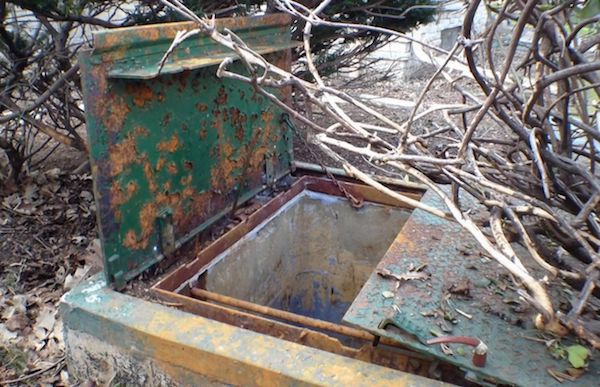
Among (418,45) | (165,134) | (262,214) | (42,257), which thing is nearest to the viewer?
(165,134)

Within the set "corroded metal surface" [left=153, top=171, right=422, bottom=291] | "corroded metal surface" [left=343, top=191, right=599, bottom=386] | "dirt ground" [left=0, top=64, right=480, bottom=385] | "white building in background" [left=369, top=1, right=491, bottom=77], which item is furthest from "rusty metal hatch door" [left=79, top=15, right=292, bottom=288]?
"white building in background" [left=369, top=1, right=491, bottom=77]

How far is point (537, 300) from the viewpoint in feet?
5.21

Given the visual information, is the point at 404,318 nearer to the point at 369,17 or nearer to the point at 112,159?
the point at 112,159

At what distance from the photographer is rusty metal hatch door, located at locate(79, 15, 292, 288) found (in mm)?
2178

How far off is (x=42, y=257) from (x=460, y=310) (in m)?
2.74

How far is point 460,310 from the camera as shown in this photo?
2.06 m

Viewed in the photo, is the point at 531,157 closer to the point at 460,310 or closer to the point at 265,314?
the point at 460,310

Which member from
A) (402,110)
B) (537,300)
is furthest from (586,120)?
(402,110)

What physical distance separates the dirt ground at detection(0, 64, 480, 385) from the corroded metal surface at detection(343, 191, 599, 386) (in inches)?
39.7

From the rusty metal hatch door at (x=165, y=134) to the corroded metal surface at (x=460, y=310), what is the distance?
0.94m

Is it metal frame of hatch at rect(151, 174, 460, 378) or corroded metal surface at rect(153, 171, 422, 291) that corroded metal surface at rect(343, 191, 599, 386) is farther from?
corroded metal surface at rect(153, 171, 422, 291)

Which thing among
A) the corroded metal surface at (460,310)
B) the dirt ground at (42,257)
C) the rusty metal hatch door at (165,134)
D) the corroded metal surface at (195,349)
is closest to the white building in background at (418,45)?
the dirt ground at (42,257)

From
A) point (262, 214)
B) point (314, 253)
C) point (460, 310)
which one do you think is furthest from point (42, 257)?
point (460, 310)

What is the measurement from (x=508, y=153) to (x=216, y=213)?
1412 mm
